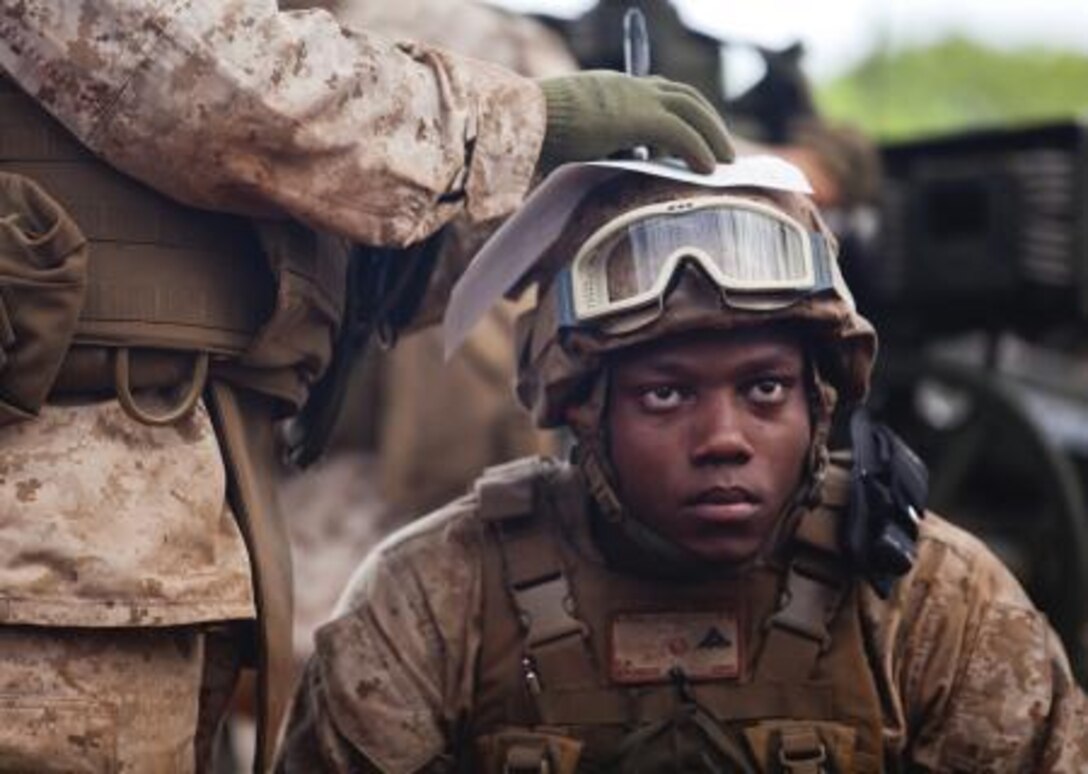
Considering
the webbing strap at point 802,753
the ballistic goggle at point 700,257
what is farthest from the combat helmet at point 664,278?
the webbing strap at point 802,753

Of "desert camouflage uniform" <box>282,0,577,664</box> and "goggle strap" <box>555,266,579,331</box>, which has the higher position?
"goggle strap" <box>555,266,579,331</box>

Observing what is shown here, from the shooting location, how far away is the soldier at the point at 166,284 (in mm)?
2961

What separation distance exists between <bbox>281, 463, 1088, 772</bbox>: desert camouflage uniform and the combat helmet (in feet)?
0.97

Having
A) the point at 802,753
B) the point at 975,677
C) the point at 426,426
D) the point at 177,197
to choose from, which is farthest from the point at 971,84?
the point at 177,197

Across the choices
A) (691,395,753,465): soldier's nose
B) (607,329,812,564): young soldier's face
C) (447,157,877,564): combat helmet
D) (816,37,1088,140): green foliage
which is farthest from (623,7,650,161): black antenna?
(816,37,1088,140): green foliage

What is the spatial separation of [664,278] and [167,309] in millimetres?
831

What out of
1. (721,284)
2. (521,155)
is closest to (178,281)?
(521,155)

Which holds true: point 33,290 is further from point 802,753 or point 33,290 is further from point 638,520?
point 802,753

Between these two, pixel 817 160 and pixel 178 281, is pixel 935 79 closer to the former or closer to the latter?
pixel 817 160

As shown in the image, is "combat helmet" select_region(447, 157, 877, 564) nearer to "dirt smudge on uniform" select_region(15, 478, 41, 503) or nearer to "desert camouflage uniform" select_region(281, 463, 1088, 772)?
"desert camouflage uniform" select_region(281, 463, 1088, 772)

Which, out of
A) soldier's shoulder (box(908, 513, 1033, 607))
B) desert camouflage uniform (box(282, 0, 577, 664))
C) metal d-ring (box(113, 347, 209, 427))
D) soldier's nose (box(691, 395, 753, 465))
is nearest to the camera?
metal d-ring (box(113, 347, 209, 427))

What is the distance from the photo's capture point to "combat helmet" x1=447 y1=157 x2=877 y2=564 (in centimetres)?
339

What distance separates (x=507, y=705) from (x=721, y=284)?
2.69ft

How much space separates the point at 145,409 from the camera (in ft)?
10.2
